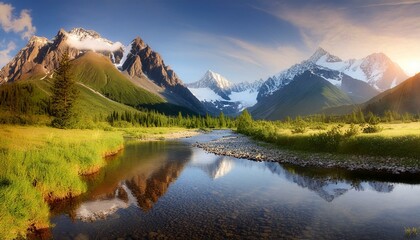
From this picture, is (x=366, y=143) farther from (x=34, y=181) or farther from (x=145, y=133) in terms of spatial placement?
(x=145, y=133)

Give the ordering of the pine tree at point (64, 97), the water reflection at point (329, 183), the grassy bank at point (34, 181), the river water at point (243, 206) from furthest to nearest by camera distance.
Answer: the pine tree at point (64, 97) → the water reflection at point (329, 183) → the river water at point (243, 206) → the grassy bank at point (34, 181)

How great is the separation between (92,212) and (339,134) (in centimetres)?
3749

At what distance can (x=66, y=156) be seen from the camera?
98.0 ft

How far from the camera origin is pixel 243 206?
21656mm

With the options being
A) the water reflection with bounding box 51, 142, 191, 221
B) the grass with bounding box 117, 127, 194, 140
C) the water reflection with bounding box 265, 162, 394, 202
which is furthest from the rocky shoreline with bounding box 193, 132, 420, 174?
the grass with bounding box 117, 127, 194, 140

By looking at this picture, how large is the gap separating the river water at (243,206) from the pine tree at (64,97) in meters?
39.0

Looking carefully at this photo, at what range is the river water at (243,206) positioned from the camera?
1669cm

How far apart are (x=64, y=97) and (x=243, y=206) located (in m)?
62.4

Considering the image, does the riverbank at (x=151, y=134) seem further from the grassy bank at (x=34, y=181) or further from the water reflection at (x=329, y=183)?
the water reflection at (x=329, y=183)

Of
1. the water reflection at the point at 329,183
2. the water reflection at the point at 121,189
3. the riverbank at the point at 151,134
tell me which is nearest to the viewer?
the water reflection at the point at 121,189

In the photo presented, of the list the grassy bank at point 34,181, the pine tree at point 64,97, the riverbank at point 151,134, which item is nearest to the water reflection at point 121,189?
the grassy bank at point 34,181

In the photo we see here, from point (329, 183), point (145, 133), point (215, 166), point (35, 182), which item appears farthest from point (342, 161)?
point (145, 133)

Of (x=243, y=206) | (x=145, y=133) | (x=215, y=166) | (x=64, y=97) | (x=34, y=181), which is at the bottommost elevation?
(x=243, y=206)

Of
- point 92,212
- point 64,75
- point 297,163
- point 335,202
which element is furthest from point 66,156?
point 64,75
